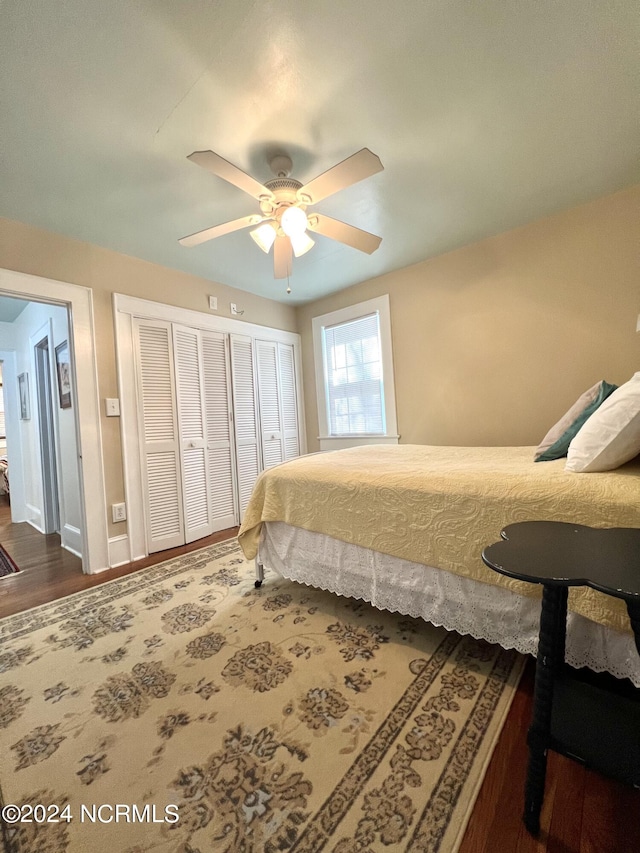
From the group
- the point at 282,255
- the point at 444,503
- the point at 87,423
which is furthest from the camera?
the point at 87,423

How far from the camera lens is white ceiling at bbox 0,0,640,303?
1.22 meters

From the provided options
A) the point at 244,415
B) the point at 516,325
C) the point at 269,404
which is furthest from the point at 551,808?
the point at 269,404

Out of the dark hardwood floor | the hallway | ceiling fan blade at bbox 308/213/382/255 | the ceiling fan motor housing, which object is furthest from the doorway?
the dark hardwood floor

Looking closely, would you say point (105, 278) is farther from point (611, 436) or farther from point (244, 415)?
point (611, 436)

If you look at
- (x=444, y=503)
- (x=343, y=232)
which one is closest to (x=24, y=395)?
(x=343, y=232)

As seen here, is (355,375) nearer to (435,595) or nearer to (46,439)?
(435,595)

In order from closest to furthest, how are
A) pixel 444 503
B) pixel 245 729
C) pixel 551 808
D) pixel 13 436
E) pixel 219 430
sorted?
1. pixel 551 808
2. pixel 245 729
3. pixel 444 503
4. pixel 219 430
5. pixel 13 436

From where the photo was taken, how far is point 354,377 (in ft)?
12.6

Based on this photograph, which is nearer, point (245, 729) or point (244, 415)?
point (245, 729)

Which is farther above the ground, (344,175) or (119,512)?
(344,175)

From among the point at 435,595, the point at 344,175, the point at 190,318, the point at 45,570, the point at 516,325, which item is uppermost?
the point at 344,175

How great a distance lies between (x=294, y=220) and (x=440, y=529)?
1654mm

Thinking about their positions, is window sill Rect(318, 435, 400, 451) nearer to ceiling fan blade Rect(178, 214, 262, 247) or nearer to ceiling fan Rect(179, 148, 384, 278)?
ceiling fan Rect(179, 148, 384, 278)

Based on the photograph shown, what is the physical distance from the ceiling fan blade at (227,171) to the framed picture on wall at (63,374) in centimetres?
223
